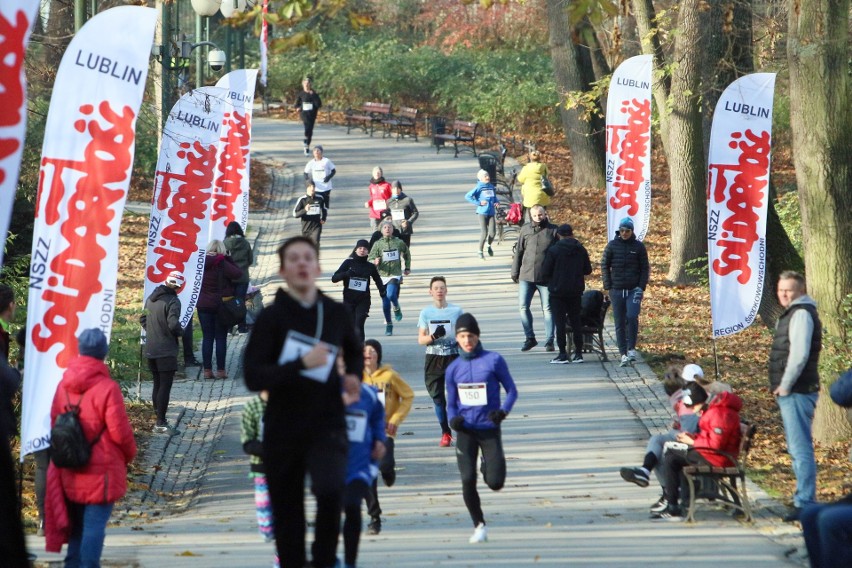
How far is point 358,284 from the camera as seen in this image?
17125mm

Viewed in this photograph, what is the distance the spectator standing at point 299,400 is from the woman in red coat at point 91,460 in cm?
205

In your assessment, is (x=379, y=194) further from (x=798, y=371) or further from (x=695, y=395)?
(x=798, y=371)

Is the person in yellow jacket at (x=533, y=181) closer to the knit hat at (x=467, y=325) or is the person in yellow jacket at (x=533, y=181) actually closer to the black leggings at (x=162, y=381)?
the black leggings at (x=162, y=381)

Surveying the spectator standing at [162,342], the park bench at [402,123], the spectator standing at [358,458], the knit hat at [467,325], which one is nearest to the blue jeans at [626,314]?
the spectator standing at [162,342]

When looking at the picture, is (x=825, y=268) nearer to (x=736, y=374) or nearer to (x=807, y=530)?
Result: (x=736, y=374)

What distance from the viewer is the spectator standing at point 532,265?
17812 millimetres

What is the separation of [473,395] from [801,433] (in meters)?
2.74

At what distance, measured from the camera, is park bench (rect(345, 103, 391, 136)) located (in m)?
42.2

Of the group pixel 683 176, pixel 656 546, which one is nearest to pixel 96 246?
pixel 656 546

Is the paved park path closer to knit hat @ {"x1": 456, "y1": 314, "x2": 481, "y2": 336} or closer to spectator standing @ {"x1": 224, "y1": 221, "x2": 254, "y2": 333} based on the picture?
spectator standing @ {"x1": 224, "y1": 221, "x2": 254, "y2": 333}

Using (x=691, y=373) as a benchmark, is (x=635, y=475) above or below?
below

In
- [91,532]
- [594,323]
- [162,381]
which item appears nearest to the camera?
[91,532]

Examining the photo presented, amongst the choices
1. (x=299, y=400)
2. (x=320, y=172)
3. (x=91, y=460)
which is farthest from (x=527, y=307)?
(x=299, y=400)

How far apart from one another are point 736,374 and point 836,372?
431 centimetres
